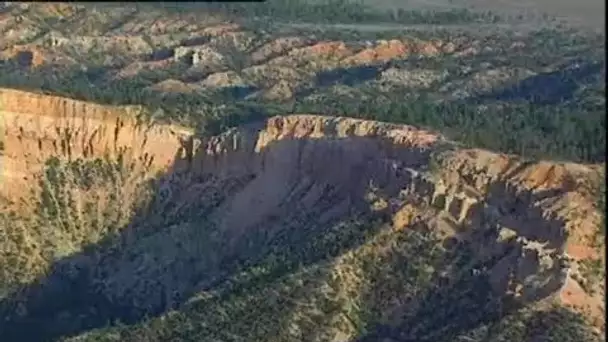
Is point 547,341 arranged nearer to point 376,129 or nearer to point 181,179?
point 376,129

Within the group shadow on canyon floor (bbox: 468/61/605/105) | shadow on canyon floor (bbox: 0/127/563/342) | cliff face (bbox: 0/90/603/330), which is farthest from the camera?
shadow on canyon floor (bbox: 468/61/605/105)

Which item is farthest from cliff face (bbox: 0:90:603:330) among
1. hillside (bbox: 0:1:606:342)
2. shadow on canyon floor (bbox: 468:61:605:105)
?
shadow on canyon floor (bbox: 468:61:605:105)

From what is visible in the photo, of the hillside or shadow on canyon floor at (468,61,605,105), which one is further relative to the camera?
shadow on canyon floor at (468,61,605,105)

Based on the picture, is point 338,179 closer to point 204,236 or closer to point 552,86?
point 204,236

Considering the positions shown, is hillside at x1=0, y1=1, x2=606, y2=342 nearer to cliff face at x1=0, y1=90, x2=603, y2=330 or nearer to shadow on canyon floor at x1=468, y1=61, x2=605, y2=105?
cliff face at x1=0, y1=90, x2=603, y2=330

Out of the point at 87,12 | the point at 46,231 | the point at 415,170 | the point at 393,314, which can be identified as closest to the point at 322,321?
the point at 393,314

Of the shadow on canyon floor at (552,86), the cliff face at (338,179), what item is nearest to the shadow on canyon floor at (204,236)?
the cliff face at (338,179)
